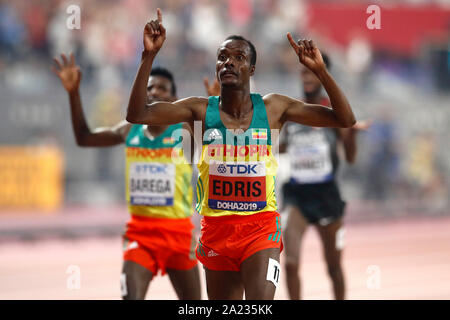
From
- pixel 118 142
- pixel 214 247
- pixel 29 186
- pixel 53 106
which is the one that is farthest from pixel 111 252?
pixel 214 247

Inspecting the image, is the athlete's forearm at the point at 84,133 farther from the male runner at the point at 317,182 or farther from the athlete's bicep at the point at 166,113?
the male runner at the point at 317,182

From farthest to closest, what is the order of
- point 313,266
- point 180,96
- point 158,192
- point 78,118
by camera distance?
point 180,96 < point 313,266 < point 78,118 < point 158,192

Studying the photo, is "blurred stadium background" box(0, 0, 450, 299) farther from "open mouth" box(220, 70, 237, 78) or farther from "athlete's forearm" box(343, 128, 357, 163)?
"open mouth" box(220, 70, 237, 78)

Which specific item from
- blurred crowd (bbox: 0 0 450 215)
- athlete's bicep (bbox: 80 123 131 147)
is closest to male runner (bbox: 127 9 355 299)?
athlete's bicep (bbox: 80 123 131 147)

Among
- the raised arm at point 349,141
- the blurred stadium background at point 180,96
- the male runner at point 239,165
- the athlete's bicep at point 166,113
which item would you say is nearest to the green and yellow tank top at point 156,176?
the male runner at point 239,165

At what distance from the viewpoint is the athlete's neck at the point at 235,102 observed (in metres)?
4.69

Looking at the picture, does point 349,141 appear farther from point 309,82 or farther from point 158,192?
point 158,192

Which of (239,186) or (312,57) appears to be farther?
(239,186)

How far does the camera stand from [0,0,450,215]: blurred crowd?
49.8 ft

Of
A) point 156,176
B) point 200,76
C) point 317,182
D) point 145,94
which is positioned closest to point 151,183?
point 156,176

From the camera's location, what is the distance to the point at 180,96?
15570 mm

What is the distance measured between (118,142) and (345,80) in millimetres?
13639

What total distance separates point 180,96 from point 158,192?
9.83 m

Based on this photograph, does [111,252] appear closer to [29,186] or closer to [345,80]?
[29,186]
